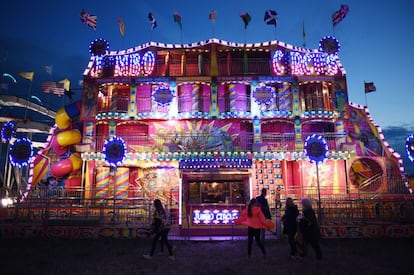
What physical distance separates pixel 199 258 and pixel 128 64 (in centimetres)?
1812

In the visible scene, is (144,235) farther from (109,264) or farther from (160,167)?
(160,167)

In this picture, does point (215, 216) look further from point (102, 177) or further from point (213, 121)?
point (102, 177)

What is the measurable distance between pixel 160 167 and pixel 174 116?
12.5 ft

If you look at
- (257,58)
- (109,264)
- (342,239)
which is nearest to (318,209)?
(342,239)

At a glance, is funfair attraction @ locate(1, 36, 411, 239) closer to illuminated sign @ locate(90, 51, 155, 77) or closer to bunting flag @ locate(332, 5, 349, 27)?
illuminated sign @ locate(90, 51, 155, 77)

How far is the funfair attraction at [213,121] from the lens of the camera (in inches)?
849

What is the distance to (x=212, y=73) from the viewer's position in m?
23.2

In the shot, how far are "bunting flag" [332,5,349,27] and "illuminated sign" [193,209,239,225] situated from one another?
18157 millimetres

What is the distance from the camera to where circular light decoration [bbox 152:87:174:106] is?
21844 mm

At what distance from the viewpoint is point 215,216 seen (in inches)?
504

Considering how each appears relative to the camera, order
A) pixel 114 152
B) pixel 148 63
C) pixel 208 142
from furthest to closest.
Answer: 1. pixel 148 63
2. pixel 208 142
3. pixel 114 152

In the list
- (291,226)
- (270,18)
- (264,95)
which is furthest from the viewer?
(270,18)

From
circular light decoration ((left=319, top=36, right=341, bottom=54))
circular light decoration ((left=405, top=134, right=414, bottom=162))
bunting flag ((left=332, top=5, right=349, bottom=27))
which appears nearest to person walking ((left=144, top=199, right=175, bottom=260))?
circular light decoration ((left=405, top=134, right=414, bottom=162))

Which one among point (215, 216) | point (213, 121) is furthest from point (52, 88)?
point (215, 216)
